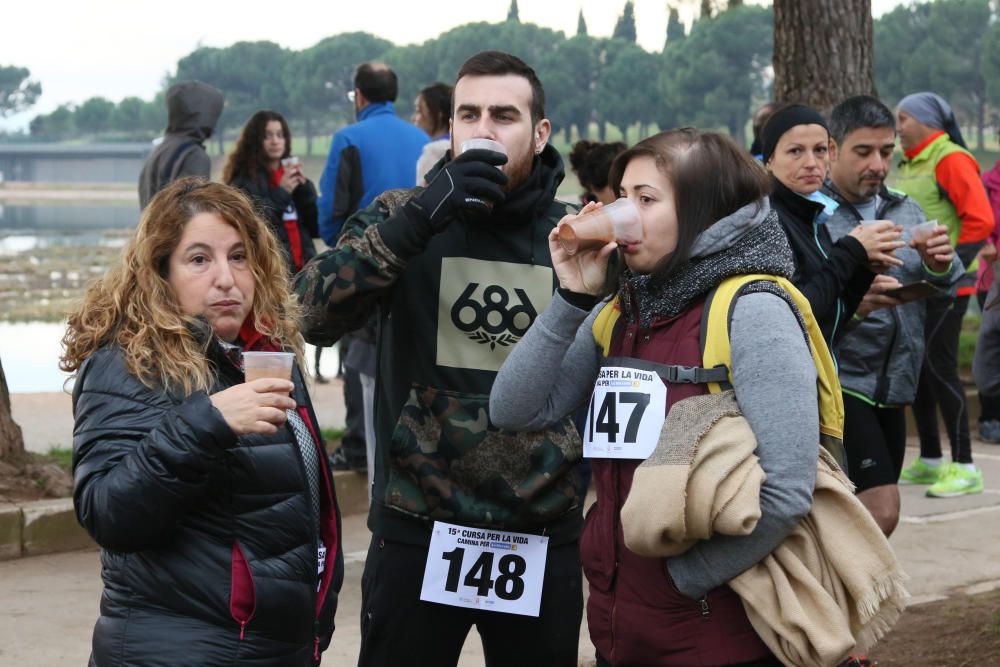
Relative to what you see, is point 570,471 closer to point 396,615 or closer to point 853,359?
point 396,615

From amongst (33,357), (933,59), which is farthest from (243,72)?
(33,357)

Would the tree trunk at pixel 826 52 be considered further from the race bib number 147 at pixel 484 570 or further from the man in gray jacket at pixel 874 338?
the race bib number 147 at pixel 484 570

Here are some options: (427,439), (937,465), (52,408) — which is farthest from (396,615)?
(52,408)

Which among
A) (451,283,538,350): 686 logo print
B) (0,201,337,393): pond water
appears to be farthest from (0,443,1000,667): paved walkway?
(451,283,538,350): 686 logo print

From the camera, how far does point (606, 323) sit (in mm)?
3027

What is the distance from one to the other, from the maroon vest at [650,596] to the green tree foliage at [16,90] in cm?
9120

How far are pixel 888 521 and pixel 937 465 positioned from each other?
12.3ft

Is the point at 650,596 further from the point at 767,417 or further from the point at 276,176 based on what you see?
the point at 276,176

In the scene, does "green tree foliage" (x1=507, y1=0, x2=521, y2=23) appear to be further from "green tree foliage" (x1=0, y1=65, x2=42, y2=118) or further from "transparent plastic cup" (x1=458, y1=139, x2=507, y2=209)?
"transparent plastic cup" (x1=458, y1=139, x2=507, y2=209)

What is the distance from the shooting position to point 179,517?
2578 mm

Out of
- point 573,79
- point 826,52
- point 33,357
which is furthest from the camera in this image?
Result: point 573,79

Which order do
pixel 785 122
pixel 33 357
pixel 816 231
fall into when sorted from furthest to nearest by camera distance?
pixel 33 357 < pixel 785 122 < pixel 816 231

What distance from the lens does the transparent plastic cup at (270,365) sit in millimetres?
2605

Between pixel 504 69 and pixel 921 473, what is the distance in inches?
229
